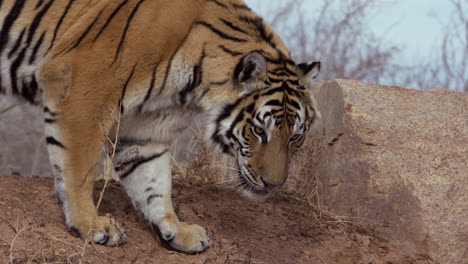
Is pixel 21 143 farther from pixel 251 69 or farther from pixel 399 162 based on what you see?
pixel 251 69

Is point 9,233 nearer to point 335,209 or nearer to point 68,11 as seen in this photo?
point 68,11

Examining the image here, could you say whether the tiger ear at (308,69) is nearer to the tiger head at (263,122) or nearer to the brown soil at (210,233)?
the tiger head at (263,122)

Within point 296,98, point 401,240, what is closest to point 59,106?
point 296,98

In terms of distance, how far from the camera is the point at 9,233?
3.13 m

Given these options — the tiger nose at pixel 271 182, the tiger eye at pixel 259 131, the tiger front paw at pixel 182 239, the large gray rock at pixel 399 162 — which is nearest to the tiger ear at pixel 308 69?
the tiger eye at pixel 259 131

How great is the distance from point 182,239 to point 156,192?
32 cm

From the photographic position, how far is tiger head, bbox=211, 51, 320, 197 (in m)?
3.32

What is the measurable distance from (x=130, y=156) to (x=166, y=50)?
753 millimetres

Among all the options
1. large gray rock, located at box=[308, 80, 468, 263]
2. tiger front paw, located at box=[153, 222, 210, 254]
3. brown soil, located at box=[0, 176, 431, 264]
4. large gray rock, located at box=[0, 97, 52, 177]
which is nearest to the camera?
brown soil, located at box=[0, 176, 431, 264]

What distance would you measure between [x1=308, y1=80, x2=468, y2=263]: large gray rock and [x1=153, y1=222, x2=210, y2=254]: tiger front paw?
3.58ft

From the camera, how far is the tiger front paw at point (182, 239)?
349 cm

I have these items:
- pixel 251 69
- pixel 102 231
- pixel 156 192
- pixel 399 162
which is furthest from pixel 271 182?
pixel 399 162

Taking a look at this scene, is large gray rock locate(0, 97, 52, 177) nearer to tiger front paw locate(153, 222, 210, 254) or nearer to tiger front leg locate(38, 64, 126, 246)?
tiger front paw locate(153, 222, 210, 254)

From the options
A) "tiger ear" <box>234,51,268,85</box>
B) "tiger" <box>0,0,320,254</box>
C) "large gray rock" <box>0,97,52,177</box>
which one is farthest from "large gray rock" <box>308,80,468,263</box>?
"large gray rock" <box>0,97,52,177</box>
